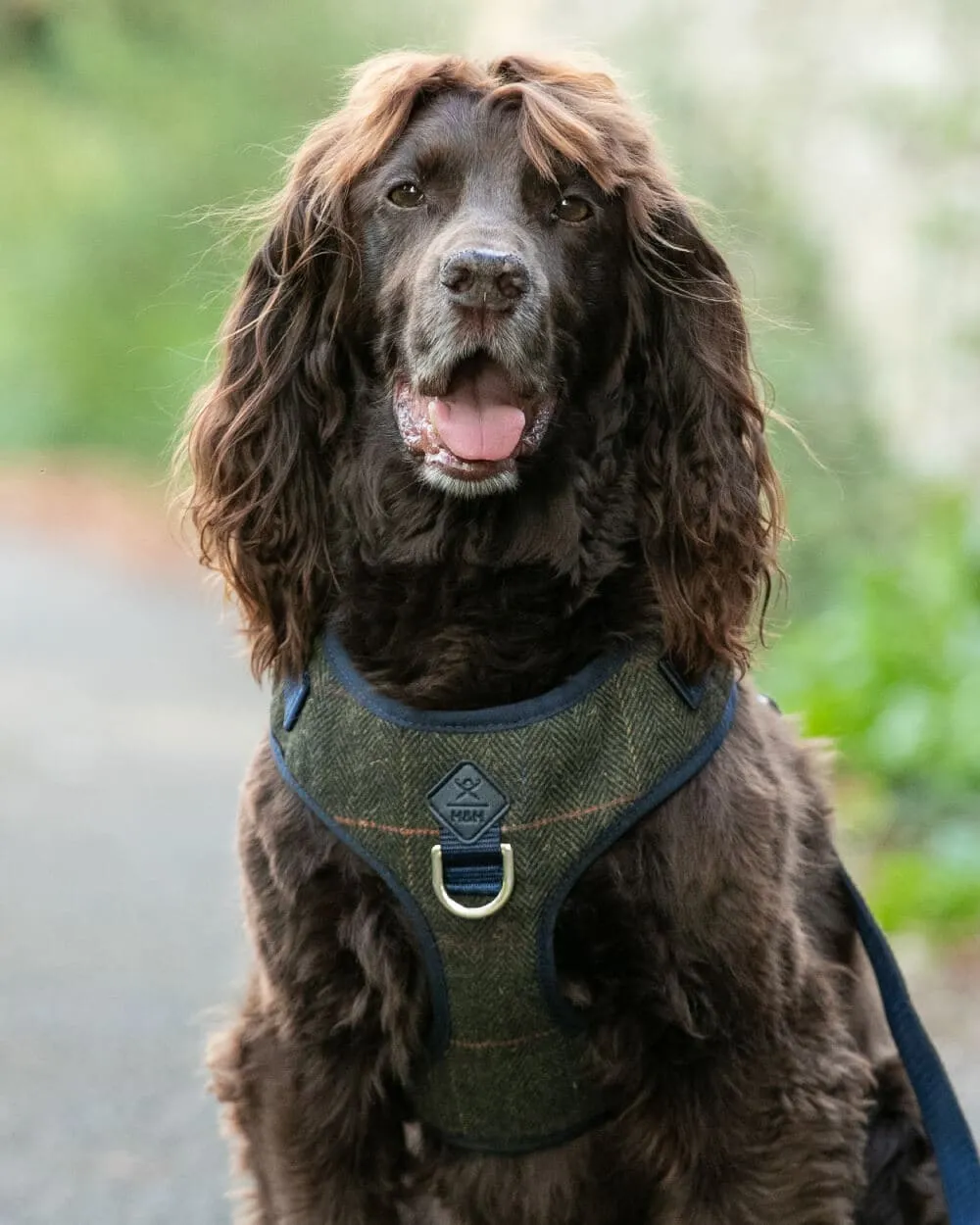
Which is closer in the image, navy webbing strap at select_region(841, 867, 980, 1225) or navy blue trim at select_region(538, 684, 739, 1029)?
navy blue trim at select_region(538, 684, 739, 1029)

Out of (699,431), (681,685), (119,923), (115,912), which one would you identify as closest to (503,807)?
(681,685)

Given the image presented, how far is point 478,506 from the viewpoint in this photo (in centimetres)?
323

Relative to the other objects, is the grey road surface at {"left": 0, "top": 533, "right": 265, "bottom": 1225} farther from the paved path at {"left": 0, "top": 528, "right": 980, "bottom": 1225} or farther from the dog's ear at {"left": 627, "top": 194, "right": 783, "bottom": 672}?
the dog's ear at {"left": 627, "top": 194, "right": 783, "bottom": 672}

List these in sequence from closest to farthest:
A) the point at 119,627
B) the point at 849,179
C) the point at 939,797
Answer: the point at 939,797 → the point at 849,179 → the point at 119,627

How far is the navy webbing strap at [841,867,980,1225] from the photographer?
327cm

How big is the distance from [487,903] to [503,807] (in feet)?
0.52

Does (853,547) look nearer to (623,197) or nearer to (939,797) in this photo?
(939,797)

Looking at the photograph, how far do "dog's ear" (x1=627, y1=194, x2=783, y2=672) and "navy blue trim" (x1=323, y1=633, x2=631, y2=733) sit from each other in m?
0.19

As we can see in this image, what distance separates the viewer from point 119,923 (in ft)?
20.9

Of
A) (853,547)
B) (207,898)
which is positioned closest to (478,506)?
(207,898)

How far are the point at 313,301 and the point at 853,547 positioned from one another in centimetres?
599

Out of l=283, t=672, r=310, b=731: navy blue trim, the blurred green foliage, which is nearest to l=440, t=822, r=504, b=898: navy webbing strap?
l=283, t=672, r=310, b=731: navy blue trim

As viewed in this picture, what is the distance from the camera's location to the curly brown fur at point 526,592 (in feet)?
10.0

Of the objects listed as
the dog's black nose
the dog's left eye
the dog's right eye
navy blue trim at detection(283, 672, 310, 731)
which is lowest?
navy blue trim at detection(283, 672, 310, 731)
